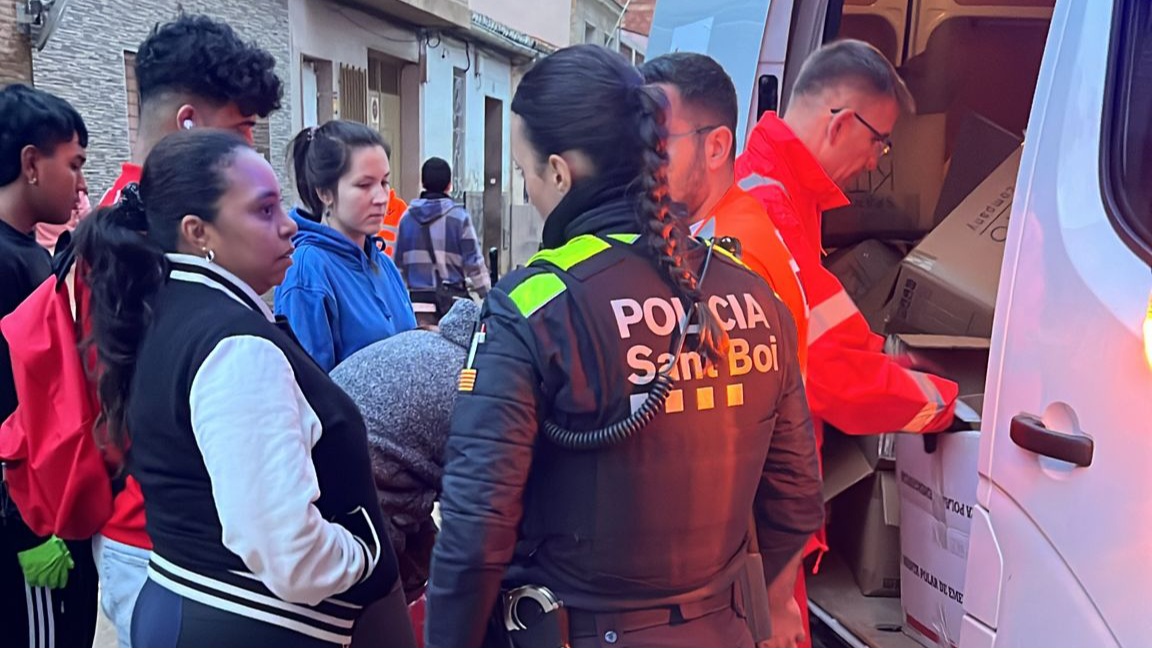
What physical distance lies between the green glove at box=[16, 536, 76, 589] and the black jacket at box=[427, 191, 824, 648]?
1.19 meters

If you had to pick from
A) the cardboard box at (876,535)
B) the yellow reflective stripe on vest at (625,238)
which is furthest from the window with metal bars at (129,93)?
the yellow reflective stripe on vest at (625,238)

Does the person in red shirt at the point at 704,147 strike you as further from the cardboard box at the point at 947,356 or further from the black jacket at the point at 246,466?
the black jacket at the point at 246,466

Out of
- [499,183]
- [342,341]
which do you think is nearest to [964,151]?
[342,341]

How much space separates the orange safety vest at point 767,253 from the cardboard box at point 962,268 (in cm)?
87

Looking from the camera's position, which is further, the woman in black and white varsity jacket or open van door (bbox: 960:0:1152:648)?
the woman in black and white varsity jacket

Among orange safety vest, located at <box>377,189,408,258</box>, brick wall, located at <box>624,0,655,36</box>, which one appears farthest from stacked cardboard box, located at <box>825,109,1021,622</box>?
brick wall, located at <box>624,0,655,36</box>

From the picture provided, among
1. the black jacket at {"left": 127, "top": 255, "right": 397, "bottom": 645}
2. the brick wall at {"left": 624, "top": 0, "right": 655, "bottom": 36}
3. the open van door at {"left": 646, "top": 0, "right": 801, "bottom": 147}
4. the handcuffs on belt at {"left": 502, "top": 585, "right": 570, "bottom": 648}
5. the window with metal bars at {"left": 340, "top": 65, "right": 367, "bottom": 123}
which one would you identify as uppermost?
the brick wall at {"left": 624, "top": 0, "right": 655, "bottom": 36}

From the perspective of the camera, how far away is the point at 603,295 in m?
1.33

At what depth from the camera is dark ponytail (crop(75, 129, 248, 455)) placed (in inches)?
58.5

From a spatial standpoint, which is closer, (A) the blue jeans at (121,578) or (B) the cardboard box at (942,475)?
(A) the blue jeans at (121,578)

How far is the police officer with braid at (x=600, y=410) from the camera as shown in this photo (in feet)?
4.34

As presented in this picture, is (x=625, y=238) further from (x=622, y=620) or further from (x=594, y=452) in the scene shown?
(x=622, y=620)

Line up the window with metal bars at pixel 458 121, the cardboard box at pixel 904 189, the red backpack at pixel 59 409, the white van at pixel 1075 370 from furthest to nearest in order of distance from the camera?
the window with metal bars at pixel 458 121 < the cardboard box at pixel 904 189 < the red backpack at pixel 59 409 < the white van at pixel 1075 370

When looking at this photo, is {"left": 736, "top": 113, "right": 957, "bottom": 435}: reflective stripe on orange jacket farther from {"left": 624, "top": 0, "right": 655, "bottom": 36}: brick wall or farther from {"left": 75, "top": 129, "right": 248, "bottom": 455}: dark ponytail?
{"left": 624, "top": 0, "right": 655, "bottom": 36}: brick wall
